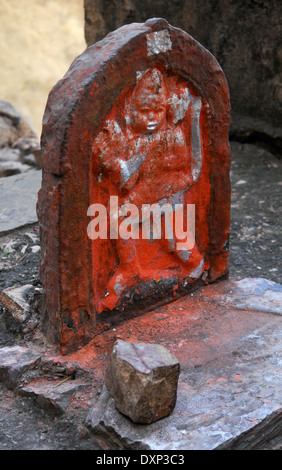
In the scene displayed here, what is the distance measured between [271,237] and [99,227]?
6.97 ft

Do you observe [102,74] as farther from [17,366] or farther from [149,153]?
[17,366]

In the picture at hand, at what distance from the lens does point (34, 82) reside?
11.8m

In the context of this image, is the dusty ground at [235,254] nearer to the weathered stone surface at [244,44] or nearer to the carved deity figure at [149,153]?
the weathered stone surface at [244,44]

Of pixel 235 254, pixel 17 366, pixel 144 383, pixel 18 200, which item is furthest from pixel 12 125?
pixel 144 383

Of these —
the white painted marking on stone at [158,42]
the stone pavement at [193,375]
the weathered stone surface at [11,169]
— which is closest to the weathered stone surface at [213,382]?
the stone pavement at [193,375]

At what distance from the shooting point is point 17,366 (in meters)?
2.58

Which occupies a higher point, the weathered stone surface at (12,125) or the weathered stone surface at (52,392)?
the weathered stone surface at (12,125)

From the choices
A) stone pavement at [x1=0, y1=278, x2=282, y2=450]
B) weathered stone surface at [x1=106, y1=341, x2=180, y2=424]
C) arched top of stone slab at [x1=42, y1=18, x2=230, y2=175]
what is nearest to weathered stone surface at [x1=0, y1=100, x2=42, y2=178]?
stone pavement at [x1=0, y1=278, x2=282, y2=450]

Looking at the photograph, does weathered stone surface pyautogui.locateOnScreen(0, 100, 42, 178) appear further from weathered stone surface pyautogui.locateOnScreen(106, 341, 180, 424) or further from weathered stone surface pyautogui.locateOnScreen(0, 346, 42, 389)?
weathered stone surface pyautogui.locateOnScreen(106, 341, 180, 424)

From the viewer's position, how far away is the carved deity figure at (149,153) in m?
2.60

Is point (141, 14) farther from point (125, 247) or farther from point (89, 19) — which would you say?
point (125, 247)

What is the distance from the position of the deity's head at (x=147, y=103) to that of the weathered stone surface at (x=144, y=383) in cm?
103

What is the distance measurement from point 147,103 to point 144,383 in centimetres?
124
